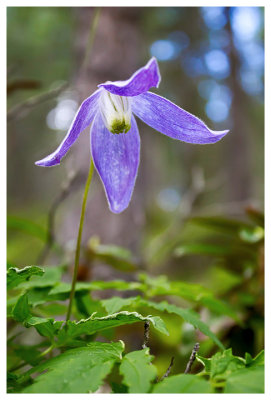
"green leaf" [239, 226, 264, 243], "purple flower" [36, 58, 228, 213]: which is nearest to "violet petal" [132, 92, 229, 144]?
"purple flower" [36, 58, 228, 213]

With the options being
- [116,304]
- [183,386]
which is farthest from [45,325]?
[183,386]


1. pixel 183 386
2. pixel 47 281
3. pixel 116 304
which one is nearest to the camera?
pixel 183 386

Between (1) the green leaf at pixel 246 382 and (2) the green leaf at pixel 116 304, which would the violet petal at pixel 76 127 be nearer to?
(2) the green leaf at pixel 116 304

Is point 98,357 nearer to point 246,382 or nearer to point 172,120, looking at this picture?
point 246,382

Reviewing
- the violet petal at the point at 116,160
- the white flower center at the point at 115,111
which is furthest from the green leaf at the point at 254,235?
the white flower center at the point at 115,111

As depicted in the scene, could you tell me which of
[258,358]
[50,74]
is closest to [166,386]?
[258,358]

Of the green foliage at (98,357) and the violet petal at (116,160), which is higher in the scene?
the violet petal at (116,160)
